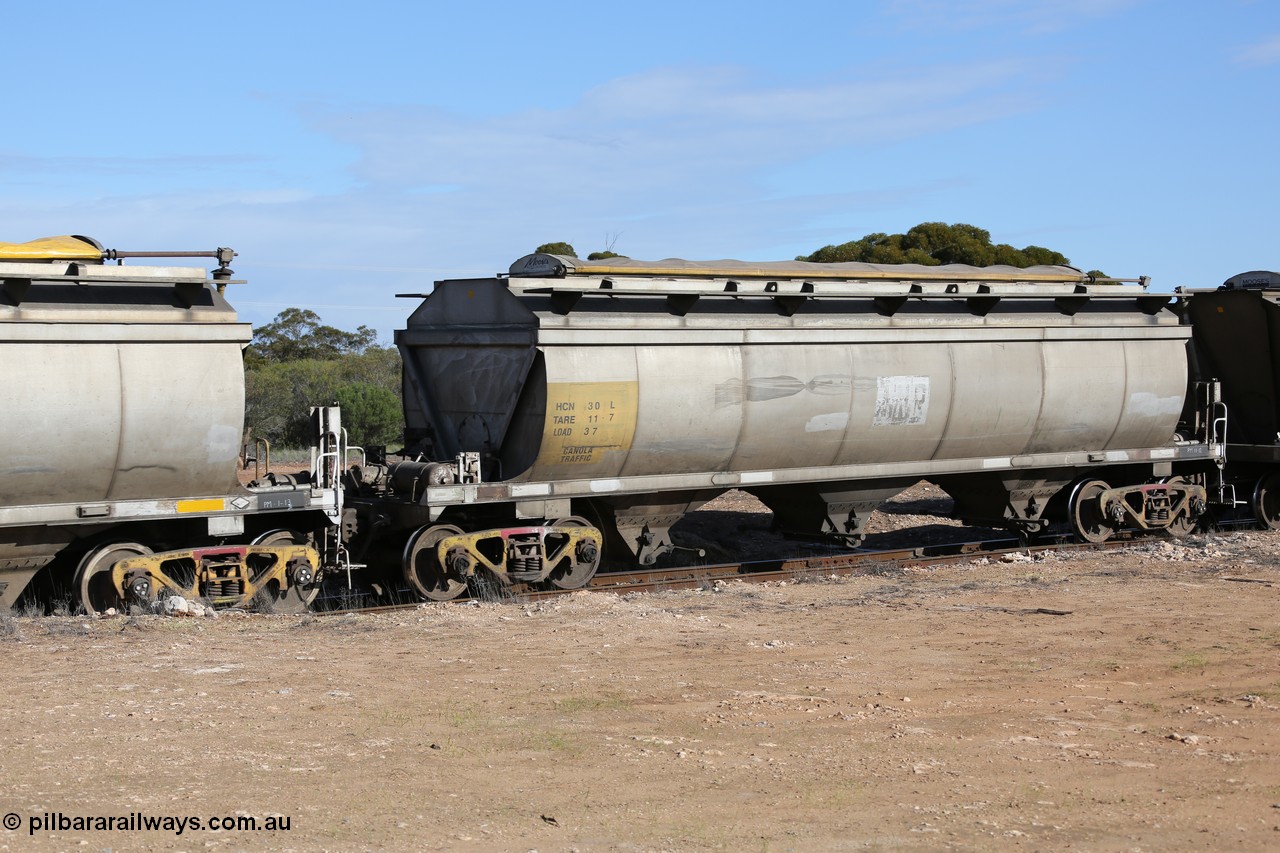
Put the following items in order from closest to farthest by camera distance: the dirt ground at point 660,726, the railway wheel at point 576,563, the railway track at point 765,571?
1. the dirt ground at point 660,726
2. the railway track at point 765,571
3. the railway wheel at point 576,563

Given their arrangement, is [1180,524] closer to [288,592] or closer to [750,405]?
[750,405]

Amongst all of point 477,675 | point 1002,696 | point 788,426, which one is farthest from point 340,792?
point 788,426

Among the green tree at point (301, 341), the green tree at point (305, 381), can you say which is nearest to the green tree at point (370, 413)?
the green tree at point (305, 381)

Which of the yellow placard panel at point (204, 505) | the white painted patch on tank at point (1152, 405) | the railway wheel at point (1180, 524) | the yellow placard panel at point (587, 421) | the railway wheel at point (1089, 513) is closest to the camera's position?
the yellow placard panel at point (204, 505)

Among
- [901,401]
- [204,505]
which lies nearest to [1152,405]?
[901,401]

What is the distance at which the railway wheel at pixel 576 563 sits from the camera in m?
13.4

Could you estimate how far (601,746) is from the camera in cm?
750

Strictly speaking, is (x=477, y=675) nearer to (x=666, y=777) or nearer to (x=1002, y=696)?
(x=666, y=777)

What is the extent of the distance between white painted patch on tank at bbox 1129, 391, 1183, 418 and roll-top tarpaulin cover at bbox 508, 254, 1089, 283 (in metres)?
1.70

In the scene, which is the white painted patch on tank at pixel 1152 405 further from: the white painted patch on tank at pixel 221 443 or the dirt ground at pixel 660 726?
the white painted patch on tank at pixel 221 443

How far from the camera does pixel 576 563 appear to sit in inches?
531

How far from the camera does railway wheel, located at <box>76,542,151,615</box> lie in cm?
1133

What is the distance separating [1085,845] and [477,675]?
4.61 meters

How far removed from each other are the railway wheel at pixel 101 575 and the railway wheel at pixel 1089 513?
11.5 meters
